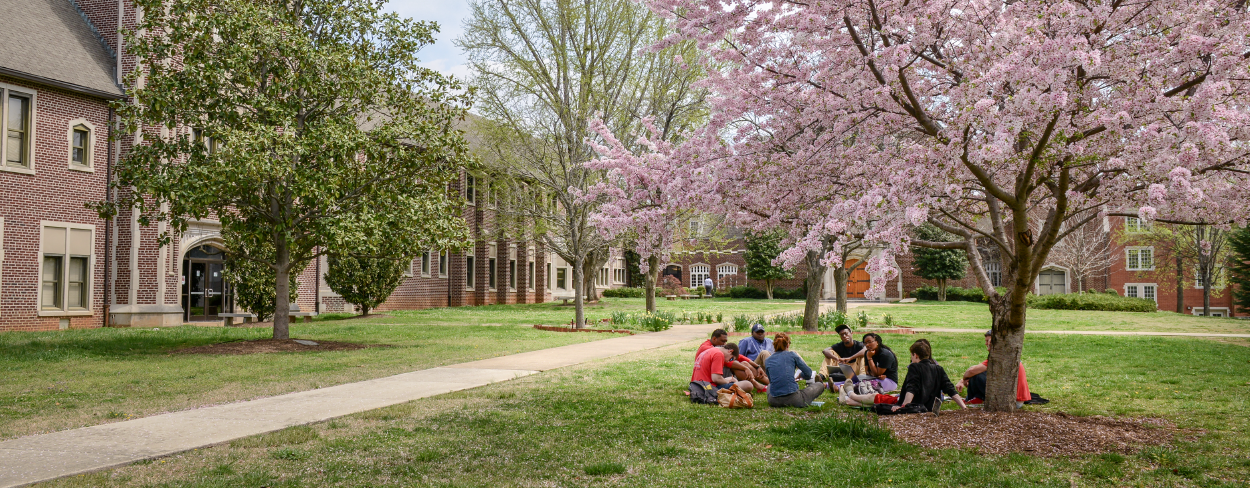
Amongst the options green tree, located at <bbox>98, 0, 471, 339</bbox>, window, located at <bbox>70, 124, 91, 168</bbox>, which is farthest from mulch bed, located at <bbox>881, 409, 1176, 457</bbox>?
window, located at <bbox>70, 124, 91, 168</bbox>

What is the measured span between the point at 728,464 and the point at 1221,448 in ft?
14.2

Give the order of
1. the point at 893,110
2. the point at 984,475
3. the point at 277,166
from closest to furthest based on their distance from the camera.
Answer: the point at 984,475, the point at 893,110, the point at 277,166

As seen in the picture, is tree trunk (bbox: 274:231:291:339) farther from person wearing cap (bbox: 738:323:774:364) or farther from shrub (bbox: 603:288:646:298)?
shrub (bbox: 603:288:646:298)

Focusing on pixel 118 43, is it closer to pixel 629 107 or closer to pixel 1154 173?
pixel 629 107

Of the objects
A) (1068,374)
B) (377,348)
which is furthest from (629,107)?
(1068,374)

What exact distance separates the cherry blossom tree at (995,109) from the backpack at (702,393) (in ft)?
7.17

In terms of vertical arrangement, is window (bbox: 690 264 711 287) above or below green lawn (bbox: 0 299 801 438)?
above

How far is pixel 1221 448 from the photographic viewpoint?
260 inches

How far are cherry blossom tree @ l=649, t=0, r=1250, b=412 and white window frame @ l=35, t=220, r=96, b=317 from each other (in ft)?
68.5

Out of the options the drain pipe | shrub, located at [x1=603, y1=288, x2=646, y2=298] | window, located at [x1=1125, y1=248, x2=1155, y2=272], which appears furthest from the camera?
shrub, located at [x1=603, y1=288, x2=646, y2=298]

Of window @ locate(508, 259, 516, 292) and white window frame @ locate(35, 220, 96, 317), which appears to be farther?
window @ locate(508, 259, 516, 292)

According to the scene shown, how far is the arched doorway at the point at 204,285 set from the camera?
25.2 meters

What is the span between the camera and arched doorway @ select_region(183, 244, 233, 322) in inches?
994

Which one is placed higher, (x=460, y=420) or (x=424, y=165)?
(x=424, y=165)
